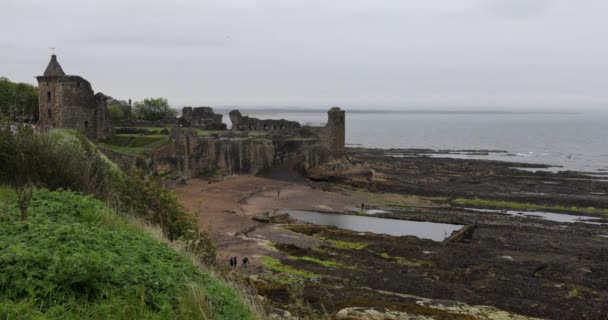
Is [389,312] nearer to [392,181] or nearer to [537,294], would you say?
[537,294]

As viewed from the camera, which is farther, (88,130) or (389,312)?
(88,130)

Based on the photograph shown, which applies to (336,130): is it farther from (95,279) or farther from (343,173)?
(95,279)

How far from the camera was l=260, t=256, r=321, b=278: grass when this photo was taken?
22.7m

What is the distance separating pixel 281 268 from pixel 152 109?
55004 mm

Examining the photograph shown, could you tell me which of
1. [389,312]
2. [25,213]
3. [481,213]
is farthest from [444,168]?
[25,213]

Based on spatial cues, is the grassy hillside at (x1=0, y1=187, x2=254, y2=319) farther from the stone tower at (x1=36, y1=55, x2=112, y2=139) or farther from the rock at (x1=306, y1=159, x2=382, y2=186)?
the rock at (x1=306, y1=159, x2=382, y2=186)

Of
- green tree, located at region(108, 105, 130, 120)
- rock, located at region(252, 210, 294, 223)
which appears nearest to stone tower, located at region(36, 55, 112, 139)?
rock, located at region(252, 210, 294, 223)

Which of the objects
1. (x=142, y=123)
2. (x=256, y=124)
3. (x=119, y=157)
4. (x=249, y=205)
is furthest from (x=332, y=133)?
(x=119, y=157)

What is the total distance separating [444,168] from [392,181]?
1406 centimetres

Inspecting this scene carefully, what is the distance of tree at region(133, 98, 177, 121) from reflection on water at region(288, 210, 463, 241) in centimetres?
3575

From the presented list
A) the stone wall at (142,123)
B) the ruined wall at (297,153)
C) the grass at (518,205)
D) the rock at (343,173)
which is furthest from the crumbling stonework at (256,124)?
the grass at (518,205)

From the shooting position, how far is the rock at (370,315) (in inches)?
606

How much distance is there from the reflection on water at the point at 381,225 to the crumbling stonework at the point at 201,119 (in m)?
21.3

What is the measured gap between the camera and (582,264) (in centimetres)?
2562
